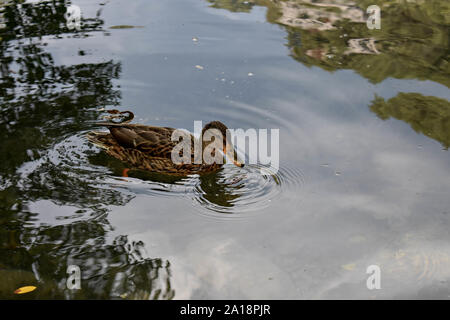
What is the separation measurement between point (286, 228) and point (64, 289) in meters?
2.05

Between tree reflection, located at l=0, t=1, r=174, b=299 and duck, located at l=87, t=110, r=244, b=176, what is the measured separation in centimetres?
41

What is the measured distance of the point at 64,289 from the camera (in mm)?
4168

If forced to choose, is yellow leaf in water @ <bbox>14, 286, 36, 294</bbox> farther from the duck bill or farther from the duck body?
the duck bill

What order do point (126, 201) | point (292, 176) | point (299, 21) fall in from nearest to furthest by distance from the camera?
point (126, 201)
point (292, 176)
point (299, 21)

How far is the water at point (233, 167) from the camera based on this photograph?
14.4ft

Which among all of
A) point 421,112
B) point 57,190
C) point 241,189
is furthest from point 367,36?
point 57,190

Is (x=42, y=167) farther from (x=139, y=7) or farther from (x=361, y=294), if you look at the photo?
(x=139, y=7)

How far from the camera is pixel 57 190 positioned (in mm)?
5398

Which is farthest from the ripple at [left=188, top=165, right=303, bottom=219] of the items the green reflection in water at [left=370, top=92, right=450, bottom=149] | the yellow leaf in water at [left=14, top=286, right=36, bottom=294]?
the green reflection in water at [left=370, top=92, right=450, bottom=149]

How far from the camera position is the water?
14.4ft

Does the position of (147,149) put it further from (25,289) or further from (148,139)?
Answer: (25,289)

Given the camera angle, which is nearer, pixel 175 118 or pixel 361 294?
pixel 361 294

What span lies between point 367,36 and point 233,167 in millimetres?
4737
